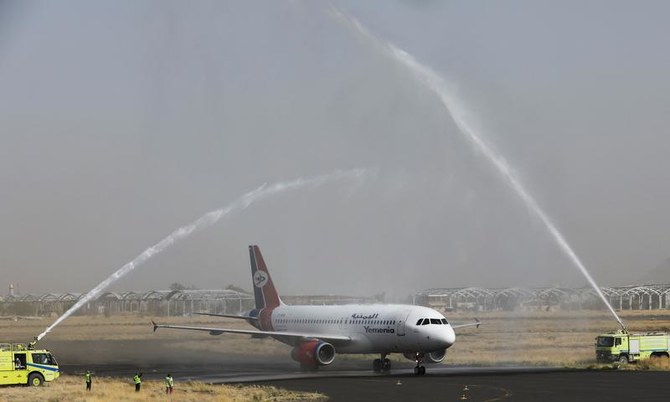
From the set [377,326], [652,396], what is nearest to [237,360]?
[377,326]

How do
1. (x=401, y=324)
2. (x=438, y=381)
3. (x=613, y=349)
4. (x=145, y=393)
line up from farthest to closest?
(x=613, y=349) < (x=401, y=324) < (x=438, y=381) < (x=145, y=393)

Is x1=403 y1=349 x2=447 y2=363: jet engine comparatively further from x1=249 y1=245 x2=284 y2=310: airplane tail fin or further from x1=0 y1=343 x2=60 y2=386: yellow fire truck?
x1=0 y1=343 x2=60 y2=386: yellow fire truck

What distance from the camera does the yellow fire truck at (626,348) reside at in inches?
2648

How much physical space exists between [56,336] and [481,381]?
7587 cm

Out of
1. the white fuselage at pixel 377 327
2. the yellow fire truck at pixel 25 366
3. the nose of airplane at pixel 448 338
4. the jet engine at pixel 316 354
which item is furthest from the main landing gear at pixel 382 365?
the yellow fire truck at pixel 25 366

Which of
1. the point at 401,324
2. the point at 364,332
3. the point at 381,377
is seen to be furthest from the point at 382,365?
the point at 381,377

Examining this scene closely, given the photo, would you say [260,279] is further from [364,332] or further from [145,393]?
[145,393]

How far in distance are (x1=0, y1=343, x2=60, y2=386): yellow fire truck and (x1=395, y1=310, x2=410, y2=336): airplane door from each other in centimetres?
2341

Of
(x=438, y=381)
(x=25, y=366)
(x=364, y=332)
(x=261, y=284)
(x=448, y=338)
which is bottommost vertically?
(x=438, y=381)

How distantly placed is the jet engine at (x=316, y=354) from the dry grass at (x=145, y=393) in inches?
565

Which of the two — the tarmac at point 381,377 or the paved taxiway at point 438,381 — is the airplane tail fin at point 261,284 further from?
the paved taxiway at point 438,381

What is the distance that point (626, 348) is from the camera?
2657 inches

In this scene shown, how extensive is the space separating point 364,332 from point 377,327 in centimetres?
163

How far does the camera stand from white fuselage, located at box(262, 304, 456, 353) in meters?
64.5
